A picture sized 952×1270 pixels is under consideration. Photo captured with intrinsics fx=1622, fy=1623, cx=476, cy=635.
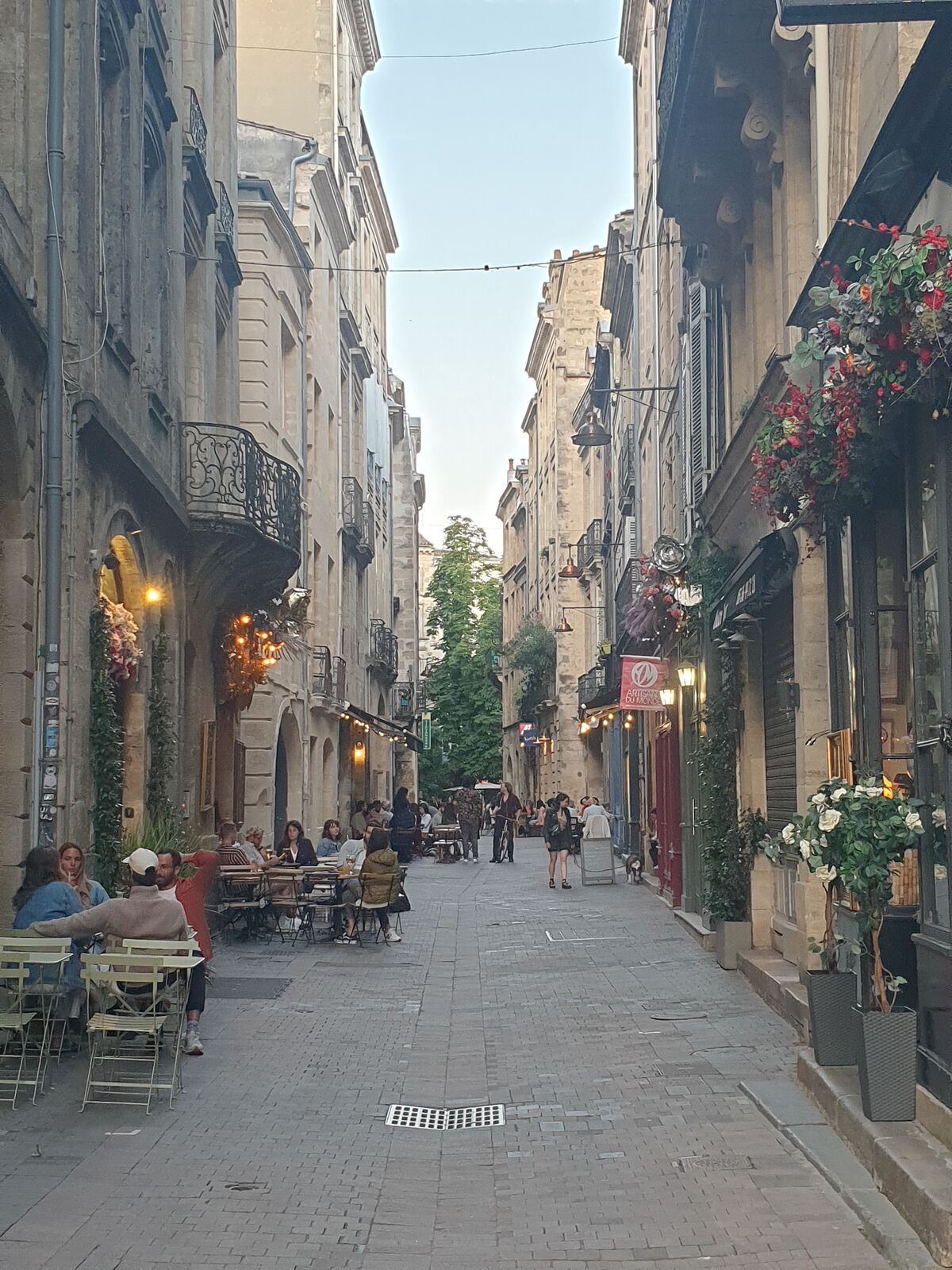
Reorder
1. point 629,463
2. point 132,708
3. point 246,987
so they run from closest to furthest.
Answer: point 246,987 → point 132,708 → point 629,463

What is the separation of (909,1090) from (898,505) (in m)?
3.38

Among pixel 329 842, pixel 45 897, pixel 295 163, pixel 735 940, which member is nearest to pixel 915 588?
pixel 45 897

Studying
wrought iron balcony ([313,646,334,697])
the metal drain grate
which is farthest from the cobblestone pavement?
wrought iron balcony ([313,646,334,697])

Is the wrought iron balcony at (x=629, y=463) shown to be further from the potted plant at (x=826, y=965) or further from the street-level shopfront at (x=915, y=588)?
the potted plant at (x=826, y=965)

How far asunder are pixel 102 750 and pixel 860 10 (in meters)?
8.99

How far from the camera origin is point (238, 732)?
2350 cm

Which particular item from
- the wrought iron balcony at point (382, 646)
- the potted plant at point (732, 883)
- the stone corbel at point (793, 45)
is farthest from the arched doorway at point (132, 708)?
the wrought iron balcony at point (382, 646)

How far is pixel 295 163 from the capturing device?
100ft

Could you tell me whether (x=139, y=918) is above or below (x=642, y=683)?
below

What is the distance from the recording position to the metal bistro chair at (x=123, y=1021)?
948cm

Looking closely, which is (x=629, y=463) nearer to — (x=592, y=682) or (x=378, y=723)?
(x=378, y=723)

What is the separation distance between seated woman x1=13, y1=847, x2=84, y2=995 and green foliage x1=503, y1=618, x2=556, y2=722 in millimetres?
44731

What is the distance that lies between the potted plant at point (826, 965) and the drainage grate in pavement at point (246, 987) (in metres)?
6.36

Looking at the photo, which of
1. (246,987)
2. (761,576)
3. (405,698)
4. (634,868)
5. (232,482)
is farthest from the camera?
(405,698)
